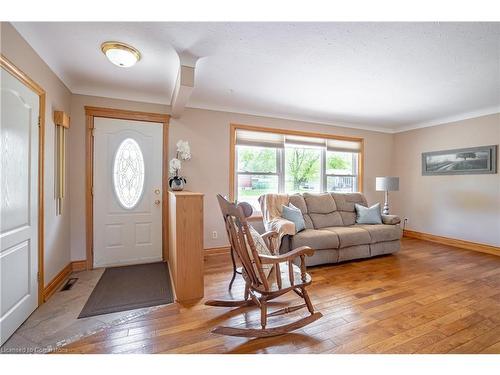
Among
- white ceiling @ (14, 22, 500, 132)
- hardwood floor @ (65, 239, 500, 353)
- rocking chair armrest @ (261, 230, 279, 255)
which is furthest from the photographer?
rocking chair armrest @ (261, 230, 279, 255)

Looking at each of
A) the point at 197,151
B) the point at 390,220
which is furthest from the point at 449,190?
the point at 197,151

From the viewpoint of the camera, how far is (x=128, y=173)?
321 centimetres

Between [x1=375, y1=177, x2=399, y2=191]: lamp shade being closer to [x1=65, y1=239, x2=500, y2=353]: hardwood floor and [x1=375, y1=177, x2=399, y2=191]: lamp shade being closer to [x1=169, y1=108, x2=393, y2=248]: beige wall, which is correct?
[x1=65, y1=239, x2=500, y2=353]: hardwood floor

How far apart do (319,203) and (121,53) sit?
10.6 ft

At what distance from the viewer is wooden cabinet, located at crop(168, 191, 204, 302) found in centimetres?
220

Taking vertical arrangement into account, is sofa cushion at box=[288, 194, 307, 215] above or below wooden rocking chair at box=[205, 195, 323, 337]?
above

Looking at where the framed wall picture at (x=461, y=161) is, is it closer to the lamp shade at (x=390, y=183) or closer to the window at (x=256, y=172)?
the lamp shade at (x=390, y=183)

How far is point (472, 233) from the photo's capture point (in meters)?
3.99

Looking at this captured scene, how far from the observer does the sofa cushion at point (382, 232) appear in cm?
345

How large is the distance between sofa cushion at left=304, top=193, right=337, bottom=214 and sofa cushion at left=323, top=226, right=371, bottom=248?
0.41m

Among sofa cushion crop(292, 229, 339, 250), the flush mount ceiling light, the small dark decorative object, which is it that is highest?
the flush mount ceiling light

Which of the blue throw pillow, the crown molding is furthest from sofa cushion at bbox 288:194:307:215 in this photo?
the crown molding

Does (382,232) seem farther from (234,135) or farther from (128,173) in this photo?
(128,173)
